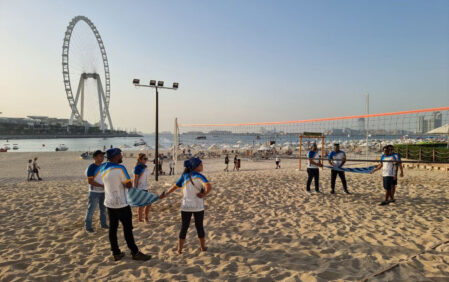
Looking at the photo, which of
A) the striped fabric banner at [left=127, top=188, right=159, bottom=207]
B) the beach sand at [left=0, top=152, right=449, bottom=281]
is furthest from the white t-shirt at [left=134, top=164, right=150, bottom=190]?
the striped fabric banner at [left=127, top=188, right=159, bottom=207]

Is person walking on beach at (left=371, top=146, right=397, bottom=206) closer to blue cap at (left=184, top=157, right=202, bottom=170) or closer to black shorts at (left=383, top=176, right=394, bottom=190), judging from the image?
black shorts at (left=383, top=176, right=394, bottom=190)

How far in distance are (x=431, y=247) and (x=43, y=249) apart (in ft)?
17.8

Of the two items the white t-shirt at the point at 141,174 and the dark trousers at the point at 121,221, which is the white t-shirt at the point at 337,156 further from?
the dark trousers at the point at 121,221

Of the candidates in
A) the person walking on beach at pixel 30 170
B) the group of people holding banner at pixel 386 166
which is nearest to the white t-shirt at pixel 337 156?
the group of people holding banner at pixel 386 166

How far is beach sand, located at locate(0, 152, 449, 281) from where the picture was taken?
111 inches

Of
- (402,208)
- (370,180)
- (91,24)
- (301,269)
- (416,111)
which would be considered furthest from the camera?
(91,24)

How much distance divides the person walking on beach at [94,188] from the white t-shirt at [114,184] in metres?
0.86

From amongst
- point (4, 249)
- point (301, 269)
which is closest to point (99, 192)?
point (4, 249)

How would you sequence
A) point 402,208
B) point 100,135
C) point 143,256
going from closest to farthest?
1. point 143,256
2. point 402,208
3. point 100,135

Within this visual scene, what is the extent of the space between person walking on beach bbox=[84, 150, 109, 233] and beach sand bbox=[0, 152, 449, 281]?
21 centimetres

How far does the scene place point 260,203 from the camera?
5852mm

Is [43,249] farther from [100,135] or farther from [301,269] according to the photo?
[100,135]

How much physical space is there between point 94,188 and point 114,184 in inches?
Result: 57.4

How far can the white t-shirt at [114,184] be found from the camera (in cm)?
292
